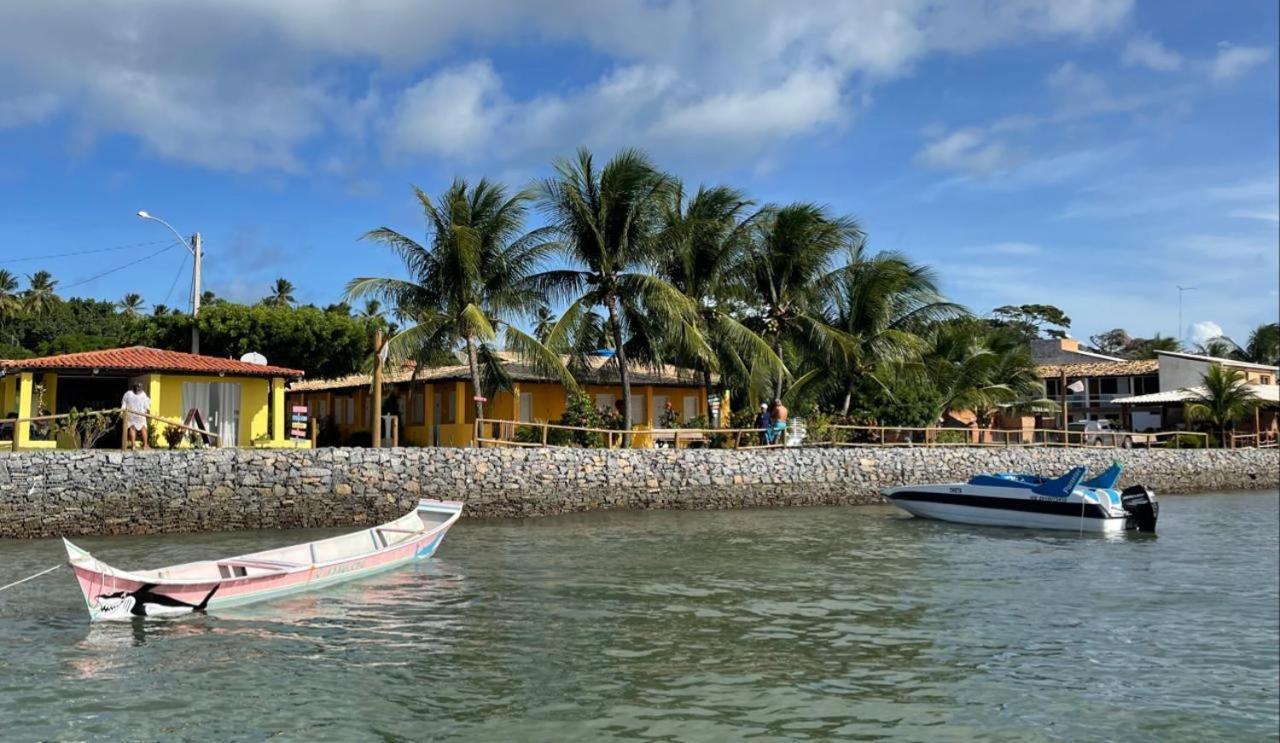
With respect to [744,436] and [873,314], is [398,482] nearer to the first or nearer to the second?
[744,436]

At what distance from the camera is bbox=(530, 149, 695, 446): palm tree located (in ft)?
96.2

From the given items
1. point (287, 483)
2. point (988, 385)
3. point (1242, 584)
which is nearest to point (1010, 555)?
point (1242, 584)

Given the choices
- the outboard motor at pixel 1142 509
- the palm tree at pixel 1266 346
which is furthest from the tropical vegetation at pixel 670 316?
the palm tree at pixel 1266 346

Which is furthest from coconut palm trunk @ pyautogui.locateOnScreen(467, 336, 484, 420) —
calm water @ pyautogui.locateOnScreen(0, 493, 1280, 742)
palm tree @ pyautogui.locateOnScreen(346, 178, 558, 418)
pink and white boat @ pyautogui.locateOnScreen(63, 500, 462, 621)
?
pink and white boat @ pyautogui.locateOnScreen(63, 500, 462, 621)

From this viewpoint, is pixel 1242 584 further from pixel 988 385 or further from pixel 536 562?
pixel 988 385

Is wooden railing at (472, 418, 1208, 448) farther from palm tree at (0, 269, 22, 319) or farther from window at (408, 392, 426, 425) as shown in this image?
palm tree at (0, 269, 22, 319)

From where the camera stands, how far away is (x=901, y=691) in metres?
9.35

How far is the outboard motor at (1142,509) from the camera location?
22688 mm

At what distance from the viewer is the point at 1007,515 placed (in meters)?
23.6

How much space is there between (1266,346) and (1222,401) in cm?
2738

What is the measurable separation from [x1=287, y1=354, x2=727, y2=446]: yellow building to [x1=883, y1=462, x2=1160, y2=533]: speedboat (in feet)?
36.0

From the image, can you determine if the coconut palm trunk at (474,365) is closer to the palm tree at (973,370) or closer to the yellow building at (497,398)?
the yellow building at (497,398)

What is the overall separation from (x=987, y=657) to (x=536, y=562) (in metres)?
8.41

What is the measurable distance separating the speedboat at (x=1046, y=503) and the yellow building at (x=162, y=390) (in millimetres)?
17596
